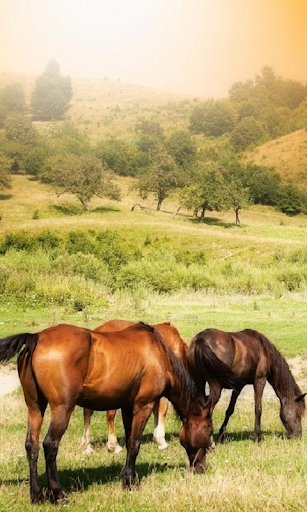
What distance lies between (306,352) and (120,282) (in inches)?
818

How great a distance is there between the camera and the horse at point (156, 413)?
9.81 metres

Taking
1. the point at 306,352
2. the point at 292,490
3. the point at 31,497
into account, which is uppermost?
the point at 292,490

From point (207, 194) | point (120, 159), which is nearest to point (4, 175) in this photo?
point (207, 194)

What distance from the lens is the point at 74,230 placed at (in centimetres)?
6266

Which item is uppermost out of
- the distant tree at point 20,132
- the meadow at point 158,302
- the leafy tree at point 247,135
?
the leafy tree at point 247,135

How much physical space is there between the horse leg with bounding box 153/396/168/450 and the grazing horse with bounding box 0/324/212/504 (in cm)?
215

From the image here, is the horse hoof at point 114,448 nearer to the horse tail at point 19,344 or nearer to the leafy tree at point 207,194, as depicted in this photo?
the horse tail at point 19,344

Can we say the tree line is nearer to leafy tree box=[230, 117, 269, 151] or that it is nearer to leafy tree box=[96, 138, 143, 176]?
leafy tree box=[96, 138, 143, 176]

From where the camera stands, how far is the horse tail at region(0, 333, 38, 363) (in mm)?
7055

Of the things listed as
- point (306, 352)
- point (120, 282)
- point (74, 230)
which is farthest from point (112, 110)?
point (306, 352)

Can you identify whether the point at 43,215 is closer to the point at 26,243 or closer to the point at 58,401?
the point at 26,243

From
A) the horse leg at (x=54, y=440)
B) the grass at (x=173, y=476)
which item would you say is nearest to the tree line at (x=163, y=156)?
the grass at (x=173, y=476)

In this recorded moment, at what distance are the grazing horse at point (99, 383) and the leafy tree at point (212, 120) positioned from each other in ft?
543

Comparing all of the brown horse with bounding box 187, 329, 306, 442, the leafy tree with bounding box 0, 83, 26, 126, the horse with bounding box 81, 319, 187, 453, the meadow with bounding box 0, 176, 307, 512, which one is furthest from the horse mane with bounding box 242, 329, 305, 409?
the leafy tree with bounding box 0, 83, 26, 126
